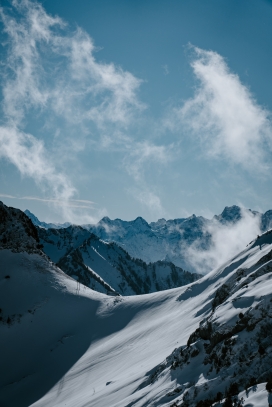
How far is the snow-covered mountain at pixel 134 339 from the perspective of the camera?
44.5 ft

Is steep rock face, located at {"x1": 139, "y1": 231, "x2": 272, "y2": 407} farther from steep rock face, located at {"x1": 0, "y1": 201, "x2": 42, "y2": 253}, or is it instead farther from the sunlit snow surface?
steep rock face, located at {"x1": 0, "y1": 201, "x2": 42, "y2": 253}

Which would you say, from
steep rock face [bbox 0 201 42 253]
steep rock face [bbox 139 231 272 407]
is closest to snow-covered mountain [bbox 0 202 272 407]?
steep rock face [bbox 139 231 272 407]

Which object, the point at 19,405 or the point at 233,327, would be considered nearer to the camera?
the point at 233,327

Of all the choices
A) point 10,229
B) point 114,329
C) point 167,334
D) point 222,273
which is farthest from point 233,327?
point 10,229

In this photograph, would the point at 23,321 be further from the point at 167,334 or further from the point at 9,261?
the point at 167,334

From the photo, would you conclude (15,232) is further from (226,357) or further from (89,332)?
(226,357)

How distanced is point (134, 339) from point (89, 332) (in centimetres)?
1172

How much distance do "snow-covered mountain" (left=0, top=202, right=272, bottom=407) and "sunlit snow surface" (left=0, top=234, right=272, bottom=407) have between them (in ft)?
0.47

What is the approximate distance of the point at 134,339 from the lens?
35.1 meters

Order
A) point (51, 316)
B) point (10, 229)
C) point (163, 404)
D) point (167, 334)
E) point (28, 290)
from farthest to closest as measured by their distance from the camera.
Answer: point (10, 229), point (28, 290), point (51, 316), point (167, 334), point (163, 404)

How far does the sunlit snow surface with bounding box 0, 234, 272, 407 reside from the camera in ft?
64.5

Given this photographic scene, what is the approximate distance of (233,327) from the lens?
1545cm

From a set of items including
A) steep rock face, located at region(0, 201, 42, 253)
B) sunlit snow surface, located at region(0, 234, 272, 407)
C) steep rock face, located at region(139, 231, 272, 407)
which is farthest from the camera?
steep rock face, located at region(0, 201, 42, 253)

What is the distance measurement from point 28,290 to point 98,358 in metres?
22.0
